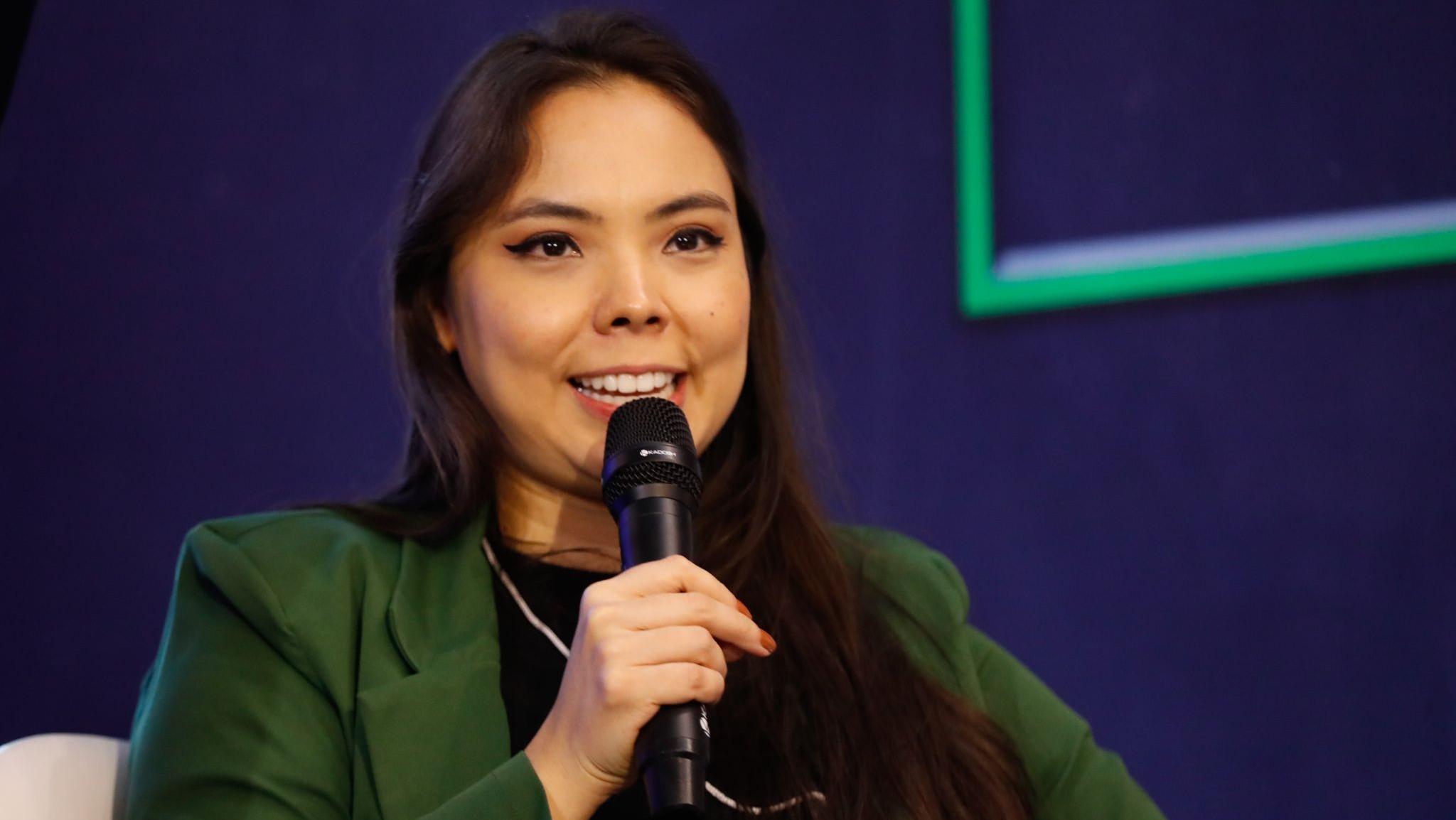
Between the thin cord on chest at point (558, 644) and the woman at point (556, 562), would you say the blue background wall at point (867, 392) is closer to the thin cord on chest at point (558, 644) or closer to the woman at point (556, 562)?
the woman at point (556, 562)

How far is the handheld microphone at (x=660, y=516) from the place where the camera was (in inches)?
39.3

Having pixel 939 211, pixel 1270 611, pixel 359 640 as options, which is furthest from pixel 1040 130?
pixel 359 640

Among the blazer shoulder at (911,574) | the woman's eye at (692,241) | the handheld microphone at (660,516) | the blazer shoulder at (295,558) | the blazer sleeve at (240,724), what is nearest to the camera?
the handheld microphone at (660,516)

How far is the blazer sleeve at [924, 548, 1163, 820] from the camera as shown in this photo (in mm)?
1593

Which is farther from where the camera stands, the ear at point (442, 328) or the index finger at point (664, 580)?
the ear at point (442, 328)

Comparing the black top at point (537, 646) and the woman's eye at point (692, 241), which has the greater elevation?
the woman's eye at point (692, 241)

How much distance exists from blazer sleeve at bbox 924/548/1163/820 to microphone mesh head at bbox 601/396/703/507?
1.80 feet

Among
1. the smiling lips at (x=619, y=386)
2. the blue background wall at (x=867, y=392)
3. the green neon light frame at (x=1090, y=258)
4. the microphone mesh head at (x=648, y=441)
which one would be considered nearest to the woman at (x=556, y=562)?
the smiling lips at (x=619, y=386)

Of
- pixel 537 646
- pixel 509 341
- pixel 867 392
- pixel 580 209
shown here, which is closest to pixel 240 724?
pixel 537 646

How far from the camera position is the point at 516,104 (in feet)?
5.14

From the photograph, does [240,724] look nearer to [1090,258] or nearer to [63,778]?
[63,778]

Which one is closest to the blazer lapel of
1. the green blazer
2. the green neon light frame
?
the green blazer

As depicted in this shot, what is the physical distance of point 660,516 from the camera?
3.73 feet

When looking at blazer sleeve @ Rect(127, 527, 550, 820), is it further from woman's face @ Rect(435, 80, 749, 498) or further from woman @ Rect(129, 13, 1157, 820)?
woman's face @ Rect(435, 80, 749, 498)
